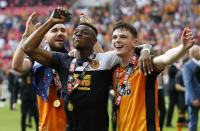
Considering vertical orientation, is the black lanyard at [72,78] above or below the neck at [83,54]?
below

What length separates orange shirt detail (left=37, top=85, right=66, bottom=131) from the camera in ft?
→ 19.3

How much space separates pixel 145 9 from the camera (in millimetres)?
33344

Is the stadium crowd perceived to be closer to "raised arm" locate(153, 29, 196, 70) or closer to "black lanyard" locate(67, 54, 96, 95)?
"black lanyard" locate(67, 54, 96, 95)

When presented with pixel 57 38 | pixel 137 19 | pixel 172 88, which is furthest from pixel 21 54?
pixel 137 19

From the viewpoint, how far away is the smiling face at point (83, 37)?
5.04m

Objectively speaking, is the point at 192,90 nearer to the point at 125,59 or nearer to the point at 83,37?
the point at 125,59

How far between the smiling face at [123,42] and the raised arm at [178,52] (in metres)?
0.40

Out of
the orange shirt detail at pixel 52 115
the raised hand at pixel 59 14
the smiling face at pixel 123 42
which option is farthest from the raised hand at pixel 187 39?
the orange shirt detail at pixel 52 115

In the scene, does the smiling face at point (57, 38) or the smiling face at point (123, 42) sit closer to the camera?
the smiling face at point (123, 42)

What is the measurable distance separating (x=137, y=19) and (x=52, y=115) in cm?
2706

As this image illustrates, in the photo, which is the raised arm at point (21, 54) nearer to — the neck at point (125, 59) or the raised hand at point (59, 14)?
the raised hand at point (59, 14)

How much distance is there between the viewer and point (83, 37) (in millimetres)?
5055

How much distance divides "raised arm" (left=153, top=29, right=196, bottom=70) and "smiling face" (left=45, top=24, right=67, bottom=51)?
5.14ft

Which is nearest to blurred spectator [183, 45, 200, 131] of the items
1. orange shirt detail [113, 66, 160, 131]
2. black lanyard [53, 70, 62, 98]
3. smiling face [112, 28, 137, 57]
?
black lanyard [53, 70, 62, 98]
